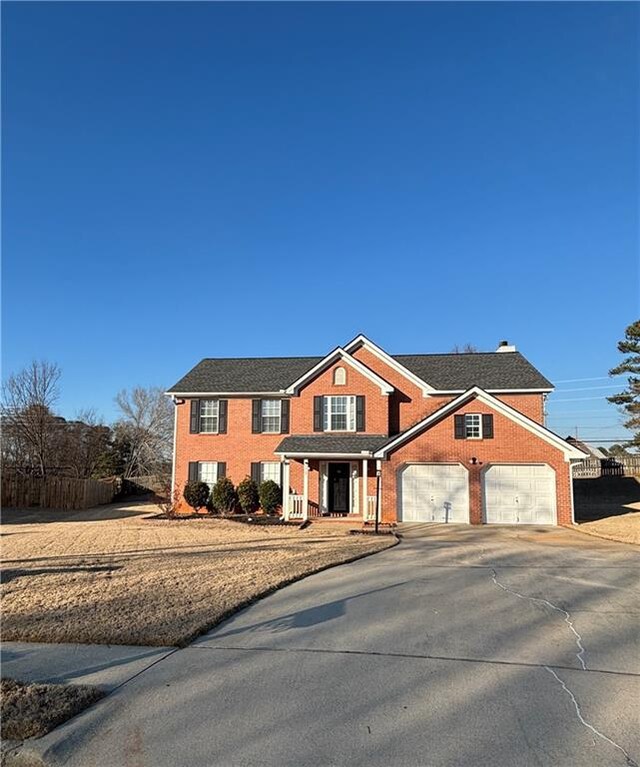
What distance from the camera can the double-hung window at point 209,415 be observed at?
2650 cm

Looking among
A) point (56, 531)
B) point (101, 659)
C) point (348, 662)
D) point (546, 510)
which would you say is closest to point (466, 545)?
point (546, 510)

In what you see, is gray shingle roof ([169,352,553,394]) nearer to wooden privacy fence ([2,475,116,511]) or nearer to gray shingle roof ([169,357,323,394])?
gray shingle roof ([169,357,323,394])

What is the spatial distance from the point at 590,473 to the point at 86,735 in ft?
126

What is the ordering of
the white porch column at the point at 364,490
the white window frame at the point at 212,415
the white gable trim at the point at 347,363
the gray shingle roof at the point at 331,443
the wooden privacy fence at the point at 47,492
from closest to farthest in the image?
the white porch column at the point at 364,490
the gray shingle roof at the point at 331,443
the white gable trim at the point at 347,363
the white window frame at the point at 212,415
the wooden privacy fence at the point at 47,492

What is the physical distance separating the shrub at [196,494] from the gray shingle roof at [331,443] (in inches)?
164

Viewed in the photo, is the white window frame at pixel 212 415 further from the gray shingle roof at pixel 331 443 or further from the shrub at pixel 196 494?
the gray shingle roof at pixel 331 443

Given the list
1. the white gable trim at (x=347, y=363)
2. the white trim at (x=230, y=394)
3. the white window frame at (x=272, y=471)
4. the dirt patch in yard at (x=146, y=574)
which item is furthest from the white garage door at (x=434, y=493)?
the white trim at (x=230, y=394)

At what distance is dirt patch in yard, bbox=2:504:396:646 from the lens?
7.27m

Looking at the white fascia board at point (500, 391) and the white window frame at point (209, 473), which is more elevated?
the white fascia board at point (500, 391)

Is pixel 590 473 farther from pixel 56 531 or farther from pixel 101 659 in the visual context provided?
pixel 101 659

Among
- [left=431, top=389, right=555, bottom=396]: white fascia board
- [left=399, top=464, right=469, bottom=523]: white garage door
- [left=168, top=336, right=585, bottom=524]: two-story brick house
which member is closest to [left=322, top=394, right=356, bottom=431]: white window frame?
[left=168, top=336, right=585, bottom=524]: two-story brick house

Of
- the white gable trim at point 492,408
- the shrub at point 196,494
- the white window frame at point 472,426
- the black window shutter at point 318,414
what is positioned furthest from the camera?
the shrub at point 196,494

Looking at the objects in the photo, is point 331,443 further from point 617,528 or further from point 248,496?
point 617,528

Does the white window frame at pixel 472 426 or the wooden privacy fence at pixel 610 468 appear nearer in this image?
the white window frame at pixel 472 426
